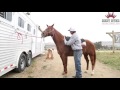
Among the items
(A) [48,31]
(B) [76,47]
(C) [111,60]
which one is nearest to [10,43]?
(A) [48,31]

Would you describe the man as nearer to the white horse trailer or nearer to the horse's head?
the horse's head

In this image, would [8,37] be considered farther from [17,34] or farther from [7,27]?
[17,34]

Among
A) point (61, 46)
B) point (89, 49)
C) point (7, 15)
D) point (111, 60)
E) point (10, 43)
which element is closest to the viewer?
point (7, 15)

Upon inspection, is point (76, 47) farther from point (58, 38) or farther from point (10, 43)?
point (10, 43)

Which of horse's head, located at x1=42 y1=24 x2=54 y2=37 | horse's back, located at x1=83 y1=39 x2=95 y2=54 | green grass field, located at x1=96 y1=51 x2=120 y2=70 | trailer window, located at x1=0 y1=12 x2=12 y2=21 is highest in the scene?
trailer window, located at x1=0 y1=12 x2=12 y2=21

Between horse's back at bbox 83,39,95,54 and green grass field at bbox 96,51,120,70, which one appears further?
green grass field at bbox 96,51,120,70

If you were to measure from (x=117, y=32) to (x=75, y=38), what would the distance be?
1467 cm

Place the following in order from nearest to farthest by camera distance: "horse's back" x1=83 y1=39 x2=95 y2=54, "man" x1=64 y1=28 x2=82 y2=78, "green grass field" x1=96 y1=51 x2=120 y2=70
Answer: "man" x1=64 y1=28 x2=82 y2=78
"horse's back" x1=83 y1=39 x2=95 y2=54
"green grass field" x1=96 y1=51 x2=120 y2=70

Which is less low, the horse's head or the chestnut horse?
the horse's head

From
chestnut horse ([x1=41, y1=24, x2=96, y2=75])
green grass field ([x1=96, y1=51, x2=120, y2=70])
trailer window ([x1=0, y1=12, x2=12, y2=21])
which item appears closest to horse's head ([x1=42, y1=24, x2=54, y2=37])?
chestnut horse ([x1=41, y1=24, x2=96, y2=75])

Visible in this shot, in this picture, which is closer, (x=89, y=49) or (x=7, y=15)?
(x=7, y=15)

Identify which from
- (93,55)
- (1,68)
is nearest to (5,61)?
(1,68)

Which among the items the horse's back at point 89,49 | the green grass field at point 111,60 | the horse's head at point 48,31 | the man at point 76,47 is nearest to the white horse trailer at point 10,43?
the horse's head at point 48,31

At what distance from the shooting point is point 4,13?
5125 mm
